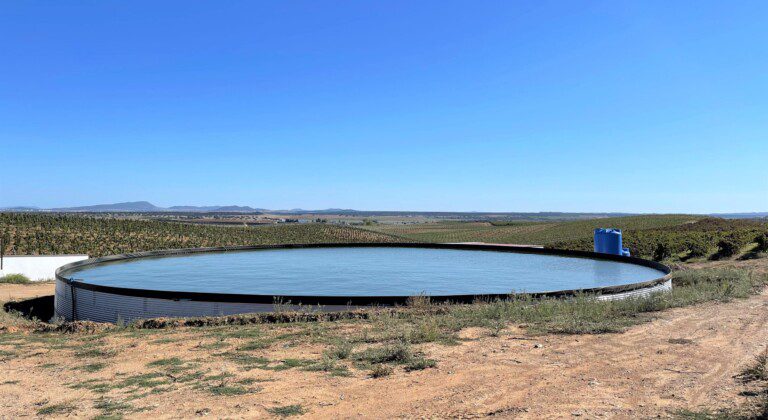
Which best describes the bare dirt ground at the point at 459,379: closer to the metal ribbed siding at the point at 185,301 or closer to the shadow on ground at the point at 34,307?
the metal ribbed siding at the point at 185,301

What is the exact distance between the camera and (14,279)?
19234 millimetres

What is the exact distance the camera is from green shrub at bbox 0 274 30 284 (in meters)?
19.0

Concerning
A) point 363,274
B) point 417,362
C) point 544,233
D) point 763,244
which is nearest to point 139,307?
point 363,274

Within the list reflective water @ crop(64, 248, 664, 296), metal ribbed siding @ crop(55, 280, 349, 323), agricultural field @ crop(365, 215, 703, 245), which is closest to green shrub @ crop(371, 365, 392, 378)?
metal ribbed siding @ crop(55, 280, 349, 323)

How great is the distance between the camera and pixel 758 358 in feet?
19.1

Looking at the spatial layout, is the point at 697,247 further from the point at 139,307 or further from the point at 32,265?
the point at 32,265

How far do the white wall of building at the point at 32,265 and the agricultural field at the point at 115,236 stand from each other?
32.8ft

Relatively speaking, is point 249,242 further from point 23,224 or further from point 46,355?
point 46,355

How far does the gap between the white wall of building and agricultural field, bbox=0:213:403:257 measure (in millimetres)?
9986

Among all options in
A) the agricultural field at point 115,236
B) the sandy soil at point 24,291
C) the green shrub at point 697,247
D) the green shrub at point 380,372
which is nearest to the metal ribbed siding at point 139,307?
the green shrub at point 380,372

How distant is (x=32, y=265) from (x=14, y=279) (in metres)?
1.39

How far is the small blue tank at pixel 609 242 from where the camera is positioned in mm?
22125

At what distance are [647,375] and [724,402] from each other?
0.94 m

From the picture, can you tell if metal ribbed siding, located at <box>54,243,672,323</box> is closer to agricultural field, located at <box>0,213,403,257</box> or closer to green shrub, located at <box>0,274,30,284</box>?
green shrub, located at <box>0,274,30,284</box>
